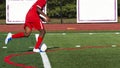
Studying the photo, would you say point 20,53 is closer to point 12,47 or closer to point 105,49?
point 12,47

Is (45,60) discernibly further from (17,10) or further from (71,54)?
(17,10)

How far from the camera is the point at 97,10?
92.1 feet

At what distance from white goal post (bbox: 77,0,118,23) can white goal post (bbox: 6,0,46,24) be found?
322 centimetres

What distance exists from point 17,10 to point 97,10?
4.97 metres

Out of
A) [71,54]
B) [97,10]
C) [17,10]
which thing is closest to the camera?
[71,54]

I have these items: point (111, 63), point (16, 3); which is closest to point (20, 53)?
point (111, 63)

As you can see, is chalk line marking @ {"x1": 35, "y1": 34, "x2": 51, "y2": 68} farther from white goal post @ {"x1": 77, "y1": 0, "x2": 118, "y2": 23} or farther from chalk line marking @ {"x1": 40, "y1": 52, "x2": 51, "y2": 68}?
white goal post @ {"x1": 77, "y1": 0, "x2": 118, "y2": 23}

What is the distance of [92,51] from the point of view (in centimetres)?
1283

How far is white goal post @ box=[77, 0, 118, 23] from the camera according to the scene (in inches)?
1104

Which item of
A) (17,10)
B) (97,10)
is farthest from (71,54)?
(97,10)

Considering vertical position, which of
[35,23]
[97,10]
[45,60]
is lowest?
[45,60]

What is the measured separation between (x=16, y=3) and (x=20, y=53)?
1507cm

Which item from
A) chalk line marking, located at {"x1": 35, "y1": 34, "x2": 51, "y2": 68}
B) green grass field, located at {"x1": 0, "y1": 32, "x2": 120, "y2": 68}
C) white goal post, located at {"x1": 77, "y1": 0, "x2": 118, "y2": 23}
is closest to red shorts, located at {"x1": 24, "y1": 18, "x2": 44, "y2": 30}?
green grass field, located at {"x1": 0, "y1": 32, "x2": 120, "y2": 68}

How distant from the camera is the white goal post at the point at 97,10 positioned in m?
28.0
